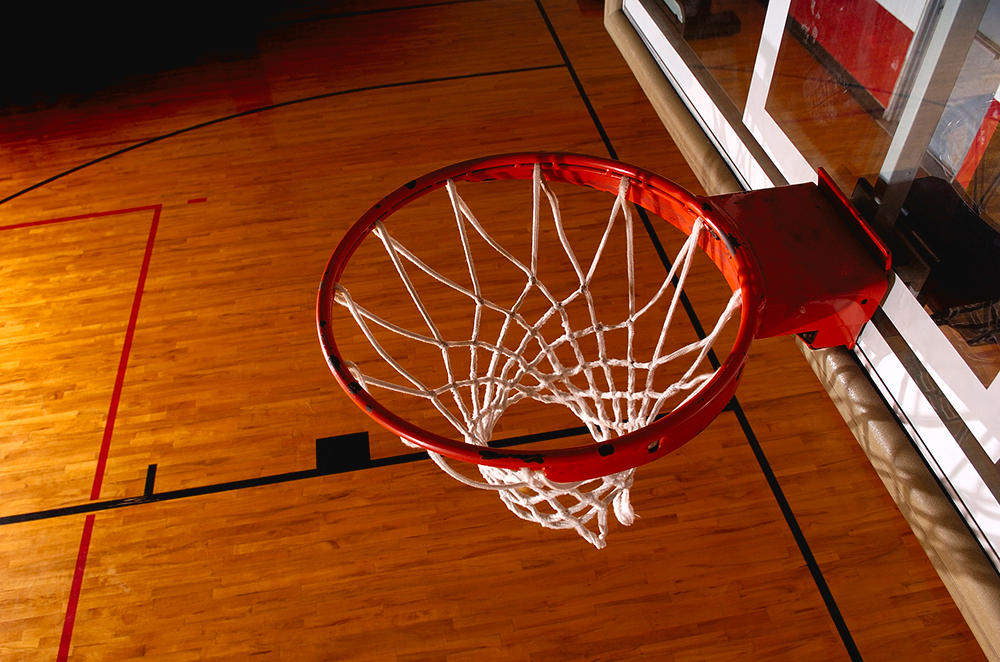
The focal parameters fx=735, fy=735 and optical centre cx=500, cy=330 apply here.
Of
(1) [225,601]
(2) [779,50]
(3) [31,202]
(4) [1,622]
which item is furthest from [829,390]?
(3) [31,202]

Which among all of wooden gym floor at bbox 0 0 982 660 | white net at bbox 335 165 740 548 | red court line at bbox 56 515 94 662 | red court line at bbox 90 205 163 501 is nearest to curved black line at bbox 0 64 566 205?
wooden gym floor at bbox 0 0 982 660

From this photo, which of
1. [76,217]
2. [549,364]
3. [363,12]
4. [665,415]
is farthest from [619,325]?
[363,12]

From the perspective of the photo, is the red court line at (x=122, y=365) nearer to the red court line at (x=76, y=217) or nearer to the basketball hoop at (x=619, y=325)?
the red court line at (x=76, y=217)

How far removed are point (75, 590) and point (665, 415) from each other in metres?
1.76

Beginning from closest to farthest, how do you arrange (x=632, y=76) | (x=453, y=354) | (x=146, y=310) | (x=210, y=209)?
(x=453, y=354)
(x=146, y=310)
(x=210, y=209)
(x=632, y=76)

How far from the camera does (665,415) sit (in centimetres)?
168

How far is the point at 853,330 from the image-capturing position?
1.88 metres

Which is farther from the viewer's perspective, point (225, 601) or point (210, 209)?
point (210, 209)

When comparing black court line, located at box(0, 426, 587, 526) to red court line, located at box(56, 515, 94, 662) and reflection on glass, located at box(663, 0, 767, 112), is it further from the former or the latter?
reflection on glass, located at box(663, 0, 767, 112)

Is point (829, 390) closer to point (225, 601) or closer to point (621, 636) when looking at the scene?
point (621, 636)

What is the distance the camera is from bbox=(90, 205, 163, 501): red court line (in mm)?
2377

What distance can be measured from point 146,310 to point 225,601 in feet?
4.22

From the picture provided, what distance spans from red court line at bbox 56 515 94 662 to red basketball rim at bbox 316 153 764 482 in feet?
4.08

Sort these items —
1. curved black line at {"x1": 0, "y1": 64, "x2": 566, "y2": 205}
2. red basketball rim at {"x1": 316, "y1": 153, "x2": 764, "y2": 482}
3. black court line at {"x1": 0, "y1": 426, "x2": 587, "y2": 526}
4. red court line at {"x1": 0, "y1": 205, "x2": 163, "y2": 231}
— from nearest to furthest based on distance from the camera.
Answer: red basketball rim at {"x1": 316, "y1": 153, "x2": 764, "y2": 482}, black court line at {"x1": 0, "y1": 426, "x2": 587, "y2": 526}, red court line at {"x1": 0, "y1": 205, "x2": 163, "y2": 231}, curved black line at {"x1": 0, "y1": 64, "x2": 566, "y2": 205}
